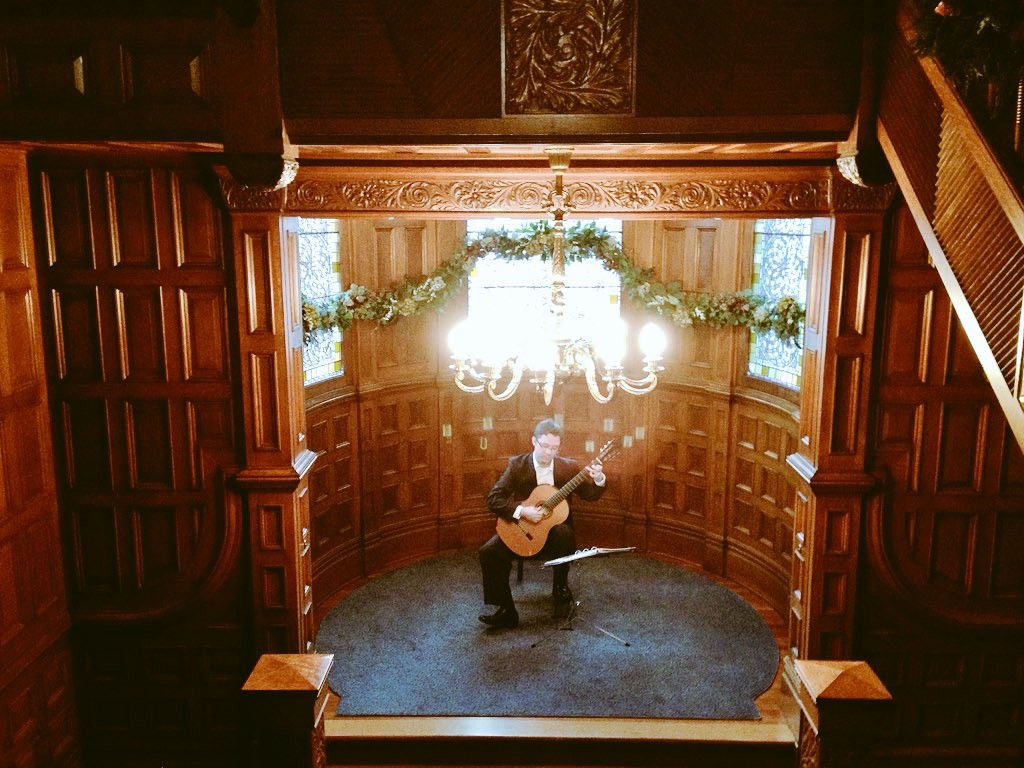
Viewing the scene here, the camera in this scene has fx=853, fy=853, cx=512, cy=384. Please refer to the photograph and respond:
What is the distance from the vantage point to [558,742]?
4773 millimetres

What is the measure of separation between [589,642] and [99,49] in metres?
4.54

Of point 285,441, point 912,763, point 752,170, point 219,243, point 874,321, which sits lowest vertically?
point 912,763

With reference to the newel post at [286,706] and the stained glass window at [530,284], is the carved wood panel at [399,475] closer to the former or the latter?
the stained glass window at [530,284]

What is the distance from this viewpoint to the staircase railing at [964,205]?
243cm

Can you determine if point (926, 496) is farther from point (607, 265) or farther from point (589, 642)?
point (607, 265)

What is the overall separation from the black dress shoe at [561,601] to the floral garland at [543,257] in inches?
88.0

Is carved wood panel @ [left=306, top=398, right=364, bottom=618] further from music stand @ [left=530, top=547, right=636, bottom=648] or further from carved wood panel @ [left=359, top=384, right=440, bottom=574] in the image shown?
music stand @ [left=530, top=547, right=636, bottom=648]

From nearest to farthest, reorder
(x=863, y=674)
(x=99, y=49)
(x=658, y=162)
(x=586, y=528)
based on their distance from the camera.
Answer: (x=863, y=674), (x=99, y=49), (x=658, y=162), (x=586, y=528)

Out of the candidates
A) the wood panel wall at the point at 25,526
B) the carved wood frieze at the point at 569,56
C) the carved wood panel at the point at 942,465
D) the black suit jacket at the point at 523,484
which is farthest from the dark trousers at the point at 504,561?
the carved wood frieze at the point at 569,56

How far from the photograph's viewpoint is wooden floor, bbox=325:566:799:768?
4730 millimetres

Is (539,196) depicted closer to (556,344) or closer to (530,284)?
(556,344)

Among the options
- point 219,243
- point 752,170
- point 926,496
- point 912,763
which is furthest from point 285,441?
point 912,763

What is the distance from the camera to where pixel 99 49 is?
3283 mm

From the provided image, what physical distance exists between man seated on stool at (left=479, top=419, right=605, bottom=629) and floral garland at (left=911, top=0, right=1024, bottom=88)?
3711 millimetres
